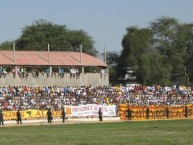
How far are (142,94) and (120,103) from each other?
218 inches

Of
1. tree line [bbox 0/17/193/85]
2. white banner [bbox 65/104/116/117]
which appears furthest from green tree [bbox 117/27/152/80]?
white banner [bbox 65/104/116/117]

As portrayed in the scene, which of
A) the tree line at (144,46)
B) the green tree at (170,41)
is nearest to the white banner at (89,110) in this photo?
the tree line at (144,46)

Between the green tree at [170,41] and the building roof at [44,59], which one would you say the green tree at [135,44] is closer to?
the green tree at [170,41]

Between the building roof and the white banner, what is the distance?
1161cm

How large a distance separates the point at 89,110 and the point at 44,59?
1456 centimetres

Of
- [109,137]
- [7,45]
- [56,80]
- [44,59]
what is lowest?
[109,137]

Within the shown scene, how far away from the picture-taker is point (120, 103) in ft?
199

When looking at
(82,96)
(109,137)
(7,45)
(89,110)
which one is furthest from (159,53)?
(109,137)

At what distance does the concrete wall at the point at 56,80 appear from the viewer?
205 feet

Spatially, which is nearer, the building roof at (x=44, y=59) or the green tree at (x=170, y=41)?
the building roof at (x=44, y=59)

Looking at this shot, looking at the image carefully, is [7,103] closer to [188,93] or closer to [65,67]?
[65,67]

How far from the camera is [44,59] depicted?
68.6 meters

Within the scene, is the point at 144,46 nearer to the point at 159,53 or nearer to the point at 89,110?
the point at 159,53

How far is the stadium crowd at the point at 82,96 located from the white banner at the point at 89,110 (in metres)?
1.61
